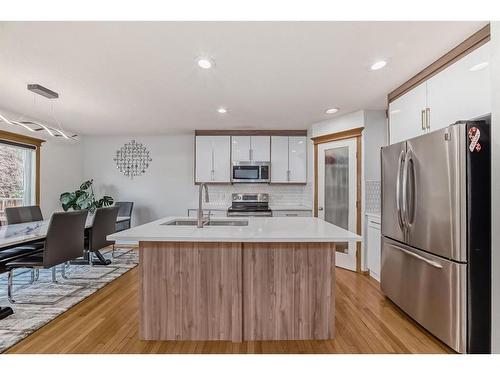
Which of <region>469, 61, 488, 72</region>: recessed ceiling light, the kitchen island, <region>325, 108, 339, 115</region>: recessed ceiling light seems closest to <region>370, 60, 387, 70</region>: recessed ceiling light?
<region>469, 61, 488, 72</region>: recessed ceiling light

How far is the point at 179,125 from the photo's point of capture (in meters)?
4.66

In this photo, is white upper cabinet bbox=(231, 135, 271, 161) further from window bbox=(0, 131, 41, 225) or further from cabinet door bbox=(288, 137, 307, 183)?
window bbox=(0, 131, 41, 225)

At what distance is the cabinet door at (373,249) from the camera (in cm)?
332

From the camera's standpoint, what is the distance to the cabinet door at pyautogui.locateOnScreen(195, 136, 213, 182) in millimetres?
4969

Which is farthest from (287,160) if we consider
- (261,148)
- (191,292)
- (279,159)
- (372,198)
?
(191,292)

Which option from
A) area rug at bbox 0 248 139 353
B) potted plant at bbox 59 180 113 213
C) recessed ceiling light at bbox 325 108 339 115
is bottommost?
area rug at bbox 0 248 139 353

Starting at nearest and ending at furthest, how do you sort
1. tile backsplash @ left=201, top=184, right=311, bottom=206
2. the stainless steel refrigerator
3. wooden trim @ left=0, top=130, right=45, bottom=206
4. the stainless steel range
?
the stainless steel refrigerator → wooden trim @ left=0, top=130, right=45, bottom=206 → the stainless steel range → tile backsplash @ left=201, top=184, right=311, bottom=206

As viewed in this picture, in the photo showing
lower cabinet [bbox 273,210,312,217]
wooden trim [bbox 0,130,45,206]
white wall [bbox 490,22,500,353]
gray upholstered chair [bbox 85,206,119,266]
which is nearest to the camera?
white wall [bbox 490,22,500,353]

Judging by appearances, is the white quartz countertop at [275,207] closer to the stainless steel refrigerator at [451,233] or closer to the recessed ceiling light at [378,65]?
the stainless steel refrigerator at [451,233]

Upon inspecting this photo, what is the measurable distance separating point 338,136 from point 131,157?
4.08 metres

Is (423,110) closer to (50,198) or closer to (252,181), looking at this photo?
(252,181)

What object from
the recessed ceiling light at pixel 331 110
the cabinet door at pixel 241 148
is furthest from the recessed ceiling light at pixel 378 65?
the cabinet door at pixel 241 148

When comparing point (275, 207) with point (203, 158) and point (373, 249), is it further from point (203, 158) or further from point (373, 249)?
point (373, 249)

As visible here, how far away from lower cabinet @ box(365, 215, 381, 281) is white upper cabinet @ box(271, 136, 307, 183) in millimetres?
1650
